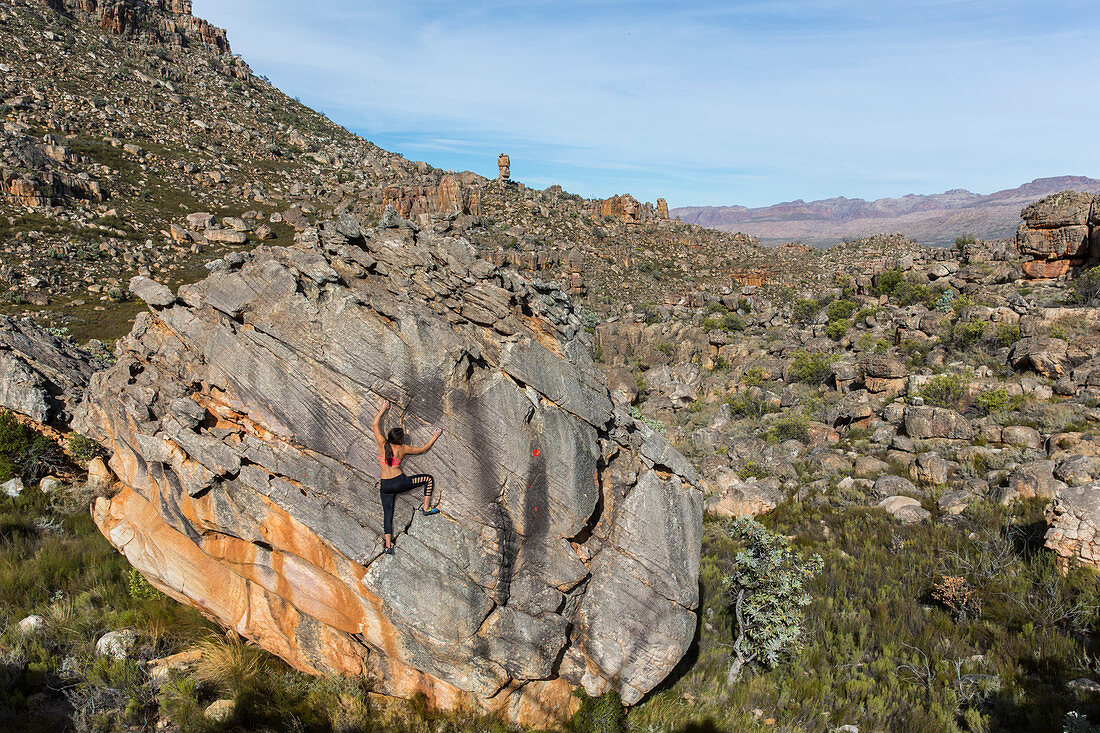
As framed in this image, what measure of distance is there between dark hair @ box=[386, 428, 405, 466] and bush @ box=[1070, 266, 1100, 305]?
3358 cm

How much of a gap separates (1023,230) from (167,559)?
4468cm

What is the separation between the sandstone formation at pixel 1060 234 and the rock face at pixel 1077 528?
2710 cm

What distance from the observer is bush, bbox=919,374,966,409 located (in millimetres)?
20094

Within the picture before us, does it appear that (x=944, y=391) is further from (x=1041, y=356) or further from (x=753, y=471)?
(x=753, y=471)

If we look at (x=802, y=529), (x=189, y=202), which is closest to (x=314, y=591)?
(x=802, y=529)

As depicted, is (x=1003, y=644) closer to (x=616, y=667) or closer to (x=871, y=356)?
(x=616, y=667)

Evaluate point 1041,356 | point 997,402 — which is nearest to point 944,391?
point 997,402

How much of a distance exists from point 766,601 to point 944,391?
54.5 ft

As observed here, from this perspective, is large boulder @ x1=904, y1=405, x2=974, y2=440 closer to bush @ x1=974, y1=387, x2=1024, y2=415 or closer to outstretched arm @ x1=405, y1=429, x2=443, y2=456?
bush @ x1=974, y1=387, x2=1024, y2=415

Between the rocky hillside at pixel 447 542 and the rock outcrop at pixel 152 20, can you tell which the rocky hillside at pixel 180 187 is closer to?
the rock outcrop at pixel 152 20

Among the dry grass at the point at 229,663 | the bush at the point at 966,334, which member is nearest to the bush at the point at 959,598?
the dry grass at the point at 229,663

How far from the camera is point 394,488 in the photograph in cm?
642

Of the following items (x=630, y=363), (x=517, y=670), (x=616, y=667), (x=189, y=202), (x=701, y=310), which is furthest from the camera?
(x=189, y=202)

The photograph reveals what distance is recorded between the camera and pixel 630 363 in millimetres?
35812
